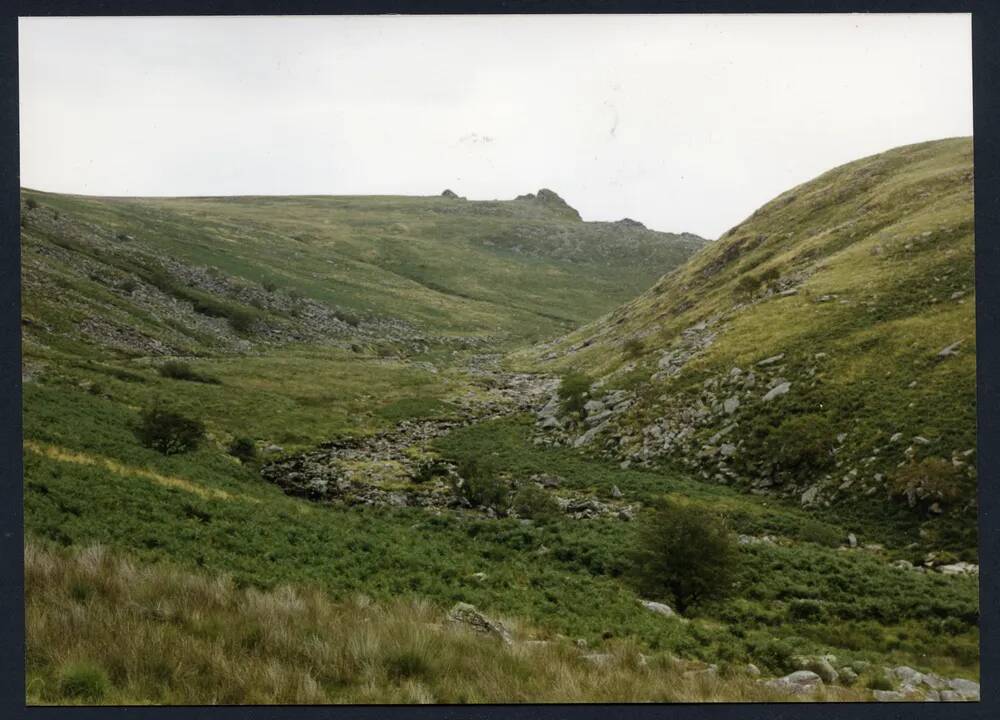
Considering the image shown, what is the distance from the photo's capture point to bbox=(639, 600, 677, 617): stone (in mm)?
11074

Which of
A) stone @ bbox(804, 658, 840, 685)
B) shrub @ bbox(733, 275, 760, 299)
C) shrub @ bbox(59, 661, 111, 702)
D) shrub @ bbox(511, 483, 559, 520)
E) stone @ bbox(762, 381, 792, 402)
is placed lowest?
shrub @ bbox(511, 483, 559, 520)

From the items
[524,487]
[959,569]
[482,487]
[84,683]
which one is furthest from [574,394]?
[84,683]

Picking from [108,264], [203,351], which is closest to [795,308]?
[203,351]

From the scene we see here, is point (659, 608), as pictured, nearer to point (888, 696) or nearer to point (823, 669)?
point (823, 669)

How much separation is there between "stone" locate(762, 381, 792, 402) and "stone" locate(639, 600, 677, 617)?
1253 cm

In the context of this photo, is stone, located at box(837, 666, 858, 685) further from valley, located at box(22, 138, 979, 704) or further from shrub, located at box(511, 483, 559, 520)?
shrub, located at box(511, 483, 559, 520)

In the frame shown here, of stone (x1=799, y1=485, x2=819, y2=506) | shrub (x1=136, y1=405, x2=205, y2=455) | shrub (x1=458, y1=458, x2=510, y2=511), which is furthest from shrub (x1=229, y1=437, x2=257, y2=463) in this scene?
stone (x1=799, y1=485, x2=819, y2=506)

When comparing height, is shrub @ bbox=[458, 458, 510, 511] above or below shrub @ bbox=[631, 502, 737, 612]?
below

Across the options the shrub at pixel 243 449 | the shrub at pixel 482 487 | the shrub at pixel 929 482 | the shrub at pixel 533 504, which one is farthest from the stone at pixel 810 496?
the shrub at pixel 243 449

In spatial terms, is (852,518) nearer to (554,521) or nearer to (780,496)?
(780,496)

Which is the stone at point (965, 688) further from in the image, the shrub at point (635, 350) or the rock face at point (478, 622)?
the shrub at point (635, 350)

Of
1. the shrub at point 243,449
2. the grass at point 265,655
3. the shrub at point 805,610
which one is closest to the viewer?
the grass at point 265,655

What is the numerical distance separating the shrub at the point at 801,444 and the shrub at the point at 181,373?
26564 mm

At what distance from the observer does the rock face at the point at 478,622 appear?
8398 millimetres
